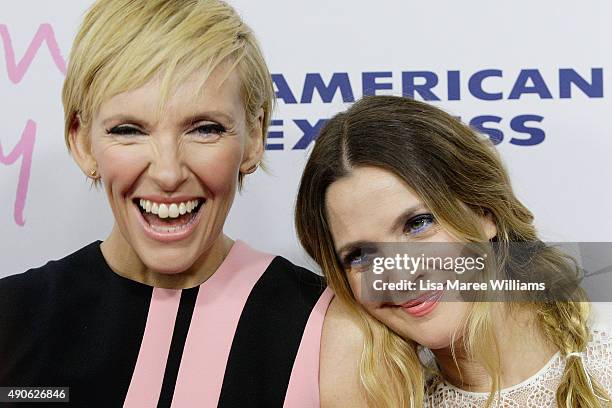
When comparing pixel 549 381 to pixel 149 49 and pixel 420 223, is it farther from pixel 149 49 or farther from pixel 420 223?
pixel 149 49

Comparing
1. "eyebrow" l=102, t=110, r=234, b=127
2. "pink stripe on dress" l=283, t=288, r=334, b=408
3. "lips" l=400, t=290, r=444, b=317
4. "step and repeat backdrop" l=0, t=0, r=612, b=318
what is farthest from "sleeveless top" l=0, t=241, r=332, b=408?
"step and repeat backdrop" l=0, t=0, r=612, b=318

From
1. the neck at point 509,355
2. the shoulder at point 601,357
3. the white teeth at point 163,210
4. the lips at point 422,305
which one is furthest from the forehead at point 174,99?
the shoulder at point 601,357

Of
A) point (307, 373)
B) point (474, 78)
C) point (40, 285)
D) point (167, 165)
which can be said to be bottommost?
point (307, 373)

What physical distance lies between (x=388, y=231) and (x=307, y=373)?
0.21m

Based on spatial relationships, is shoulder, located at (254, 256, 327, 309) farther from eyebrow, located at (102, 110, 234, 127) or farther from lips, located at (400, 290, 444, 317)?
eyebrow, located at (102, 110, 234, 127)

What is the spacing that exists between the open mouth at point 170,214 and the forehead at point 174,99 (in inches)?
4.8

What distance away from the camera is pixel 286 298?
3.97 feet

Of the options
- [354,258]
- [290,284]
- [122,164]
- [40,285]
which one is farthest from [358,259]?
[40,285]

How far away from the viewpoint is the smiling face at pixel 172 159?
106 centimetres

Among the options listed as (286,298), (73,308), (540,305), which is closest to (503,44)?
(540,305)

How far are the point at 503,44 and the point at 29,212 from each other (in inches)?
34.4

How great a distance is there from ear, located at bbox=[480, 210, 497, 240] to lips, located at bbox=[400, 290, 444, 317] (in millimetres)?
117

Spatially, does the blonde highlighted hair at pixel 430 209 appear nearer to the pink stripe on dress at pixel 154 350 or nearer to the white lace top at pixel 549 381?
the white lace top at pixel 549 381

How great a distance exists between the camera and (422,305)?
1.15 meters
